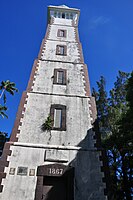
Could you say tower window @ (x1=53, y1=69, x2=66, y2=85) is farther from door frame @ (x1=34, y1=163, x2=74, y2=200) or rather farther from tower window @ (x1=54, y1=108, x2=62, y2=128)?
door frame @ (x1=34, y1=163, x2=74, y2=200)

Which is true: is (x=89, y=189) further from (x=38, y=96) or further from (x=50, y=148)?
(x=38, y=96)

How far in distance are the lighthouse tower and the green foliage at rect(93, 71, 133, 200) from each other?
192cm

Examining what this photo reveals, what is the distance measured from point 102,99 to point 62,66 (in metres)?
9.61

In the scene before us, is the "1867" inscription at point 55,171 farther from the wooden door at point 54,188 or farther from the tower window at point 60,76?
the tower window at point 60,76

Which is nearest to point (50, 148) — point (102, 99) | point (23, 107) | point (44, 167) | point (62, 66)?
point (44, 167)

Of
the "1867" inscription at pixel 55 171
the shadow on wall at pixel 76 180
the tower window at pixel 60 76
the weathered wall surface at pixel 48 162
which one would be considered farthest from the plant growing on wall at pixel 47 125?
the tower window at pixel 60 76

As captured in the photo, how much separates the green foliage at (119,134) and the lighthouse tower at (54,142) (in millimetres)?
1921

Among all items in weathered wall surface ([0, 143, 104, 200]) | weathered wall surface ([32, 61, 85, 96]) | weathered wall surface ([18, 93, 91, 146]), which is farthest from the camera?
weathered wall surface ([32, 61, 85, 96])

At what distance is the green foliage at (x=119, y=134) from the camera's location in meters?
11.7

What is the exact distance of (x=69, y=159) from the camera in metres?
10.1

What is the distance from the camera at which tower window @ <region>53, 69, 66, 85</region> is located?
14873 mm

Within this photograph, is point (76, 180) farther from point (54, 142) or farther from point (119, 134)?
point (119, 134)

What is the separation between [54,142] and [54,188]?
101 inches

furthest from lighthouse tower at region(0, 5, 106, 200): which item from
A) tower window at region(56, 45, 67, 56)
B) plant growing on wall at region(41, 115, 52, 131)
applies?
tower window at region(56, 45, 67, 56)
